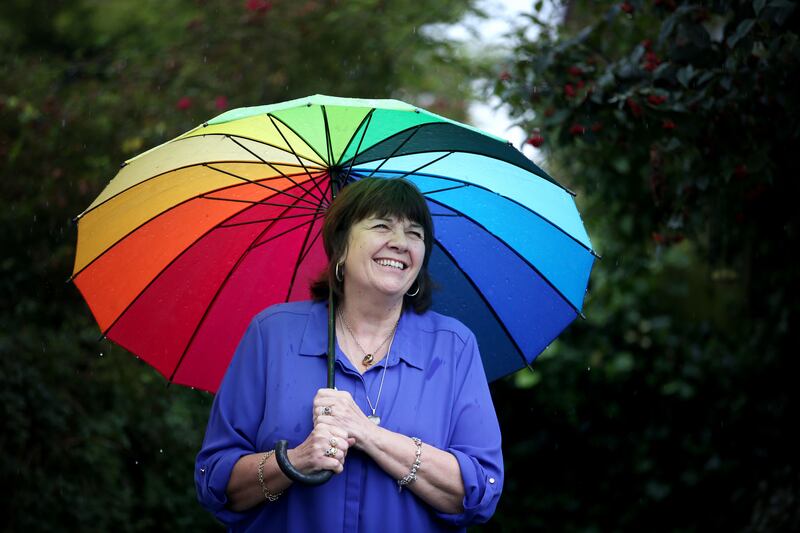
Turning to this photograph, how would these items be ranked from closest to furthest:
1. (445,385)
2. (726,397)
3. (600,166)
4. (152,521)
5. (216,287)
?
A: (445,385) < (216,287) < (152,521) < (600,166) < (726,397)

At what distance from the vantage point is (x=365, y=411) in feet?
8.52

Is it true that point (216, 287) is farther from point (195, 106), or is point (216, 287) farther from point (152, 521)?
point (195, 106)

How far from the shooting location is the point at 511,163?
9.53ft

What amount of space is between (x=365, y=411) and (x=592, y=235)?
17.9 feet

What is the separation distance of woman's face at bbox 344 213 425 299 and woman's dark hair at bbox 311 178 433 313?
1.0 inches

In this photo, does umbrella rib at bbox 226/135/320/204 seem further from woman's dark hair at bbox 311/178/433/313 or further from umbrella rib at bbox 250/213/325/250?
woman's dark hair at bbox 311/178/433/313

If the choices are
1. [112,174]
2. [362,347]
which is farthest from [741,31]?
[112,174]

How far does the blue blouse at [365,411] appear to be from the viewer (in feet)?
8.36

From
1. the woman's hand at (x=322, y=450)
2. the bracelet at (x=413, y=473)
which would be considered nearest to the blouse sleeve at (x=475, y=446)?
the bracelet at (x=413, y=473)

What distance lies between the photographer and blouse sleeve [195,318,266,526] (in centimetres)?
260

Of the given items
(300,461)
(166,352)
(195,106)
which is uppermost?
(195,106)

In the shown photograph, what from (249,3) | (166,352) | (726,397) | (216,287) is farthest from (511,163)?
(249,3)

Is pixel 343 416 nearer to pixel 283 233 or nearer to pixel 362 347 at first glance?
pixel 362 347

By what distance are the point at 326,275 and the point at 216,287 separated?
0.48 meters
